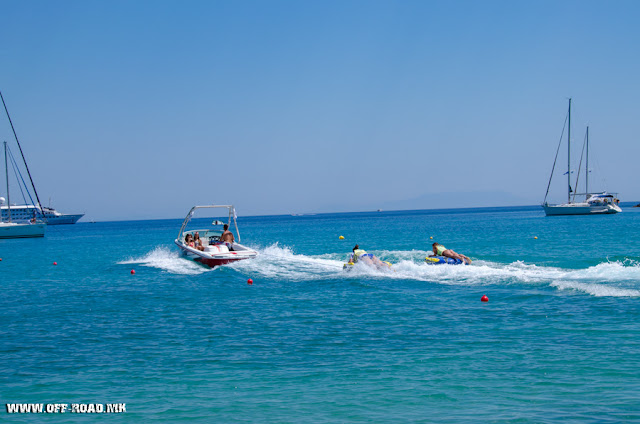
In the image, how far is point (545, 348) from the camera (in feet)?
37.6

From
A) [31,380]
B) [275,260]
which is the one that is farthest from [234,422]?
[275,260]

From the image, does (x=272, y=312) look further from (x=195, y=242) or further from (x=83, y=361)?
Answer: (x=195, y=242)

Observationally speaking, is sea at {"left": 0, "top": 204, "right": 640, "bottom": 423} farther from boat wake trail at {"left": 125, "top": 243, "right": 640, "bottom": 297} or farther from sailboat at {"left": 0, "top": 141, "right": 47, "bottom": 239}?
sailboat at {"left": 0, "top": 141, "right": 47, "bottom": 239}

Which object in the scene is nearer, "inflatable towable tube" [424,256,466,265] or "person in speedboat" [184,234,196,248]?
"inflatable towable tube" [424,256,466,265]

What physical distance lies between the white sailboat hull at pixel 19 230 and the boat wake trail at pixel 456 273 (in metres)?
50.6

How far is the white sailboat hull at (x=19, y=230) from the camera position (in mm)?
72625

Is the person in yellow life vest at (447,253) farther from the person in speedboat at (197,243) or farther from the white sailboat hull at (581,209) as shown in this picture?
the white sailboat hull at (581,209)

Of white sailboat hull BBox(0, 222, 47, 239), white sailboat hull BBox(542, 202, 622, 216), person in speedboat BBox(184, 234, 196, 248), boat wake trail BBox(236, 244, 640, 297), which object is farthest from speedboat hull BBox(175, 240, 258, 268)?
white sailboat hull BBox(542, 202, 622, 216)

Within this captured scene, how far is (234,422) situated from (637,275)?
18.1m

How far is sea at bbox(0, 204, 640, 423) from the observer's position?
8.68 m

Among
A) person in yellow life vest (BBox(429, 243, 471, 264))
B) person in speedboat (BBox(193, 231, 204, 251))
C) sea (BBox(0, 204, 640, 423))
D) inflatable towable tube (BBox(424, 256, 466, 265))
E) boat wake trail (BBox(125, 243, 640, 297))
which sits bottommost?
sea (BBox(0, 204, 640, 423))

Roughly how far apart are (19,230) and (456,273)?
68.3 metres

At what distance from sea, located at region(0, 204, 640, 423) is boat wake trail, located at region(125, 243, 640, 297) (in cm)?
18

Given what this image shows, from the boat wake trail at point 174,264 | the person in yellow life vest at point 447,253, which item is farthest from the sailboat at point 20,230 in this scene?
the person in yellow life vest at point 447,253
